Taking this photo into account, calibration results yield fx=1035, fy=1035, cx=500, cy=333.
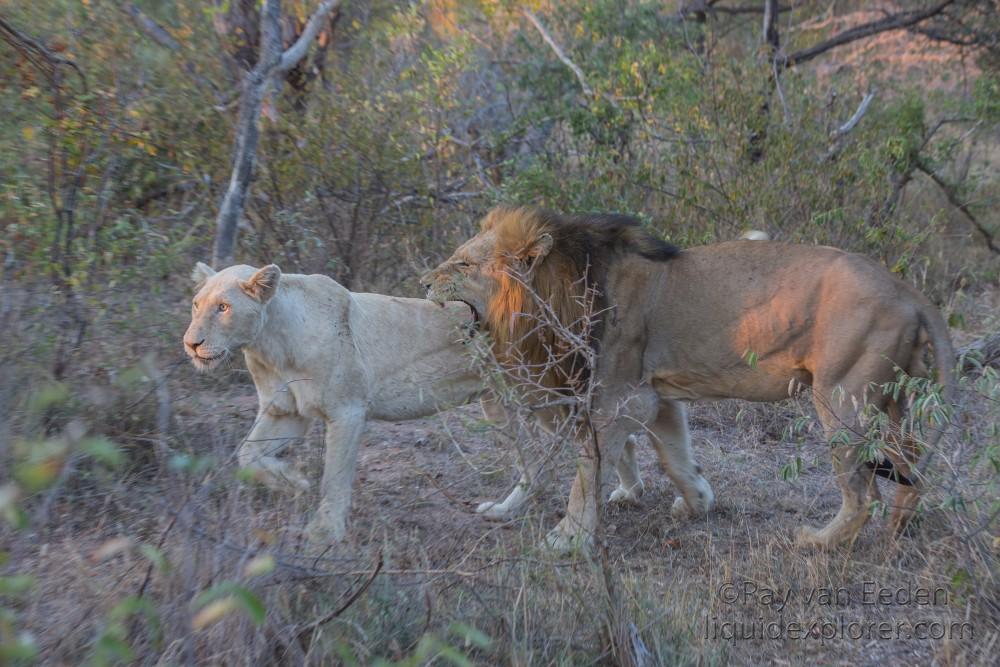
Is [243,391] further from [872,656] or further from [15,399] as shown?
[872,656]

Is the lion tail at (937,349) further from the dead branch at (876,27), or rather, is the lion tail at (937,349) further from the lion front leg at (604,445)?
the dead branch at (876,27)

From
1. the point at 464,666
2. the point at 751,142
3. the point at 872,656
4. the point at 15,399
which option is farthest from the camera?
the point at 751,142

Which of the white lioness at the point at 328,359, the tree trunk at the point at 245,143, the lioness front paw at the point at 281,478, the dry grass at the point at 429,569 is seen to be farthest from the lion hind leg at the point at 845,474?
the tree trunk at the point at 245,143

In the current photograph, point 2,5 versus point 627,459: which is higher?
point 2,5

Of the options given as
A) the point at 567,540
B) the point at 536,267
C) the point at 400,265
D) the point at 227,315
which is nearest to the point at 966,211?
the point at 400,265

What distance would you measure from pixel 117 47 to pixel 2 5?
2.35 feet

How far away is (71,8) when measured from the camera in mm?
6816

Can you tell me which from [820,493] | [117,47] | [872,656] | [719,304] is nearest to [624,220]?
[719,304]

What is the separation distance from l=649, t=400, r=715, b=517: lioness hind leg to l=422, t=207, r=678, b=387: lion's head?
0.52 meters

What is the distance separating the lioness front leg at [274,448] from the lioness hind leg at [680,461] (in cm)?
178

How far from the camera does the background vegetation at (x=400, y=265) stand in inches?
120

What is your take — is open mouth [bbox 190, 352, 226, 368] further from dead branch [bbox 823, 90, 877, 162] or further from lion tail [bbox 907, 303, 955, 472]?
dead branch [bbox 823, 90, 877, 162]

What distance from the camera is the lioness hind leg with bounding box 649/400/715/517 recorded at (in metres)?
5.25

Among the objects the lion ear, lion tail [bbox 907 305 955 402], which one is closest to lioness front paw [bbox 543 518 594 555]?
the lion ear
